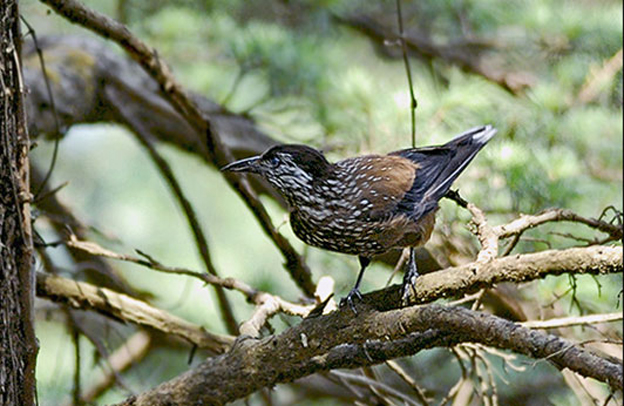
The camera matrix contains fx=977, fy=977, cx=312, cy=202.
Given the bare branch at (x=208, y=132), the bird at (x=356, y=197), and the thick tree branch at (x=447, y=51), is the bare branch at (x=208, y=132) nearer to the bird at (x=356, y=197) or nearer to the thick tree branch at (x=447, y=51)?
the bird at (x=356, y=197)

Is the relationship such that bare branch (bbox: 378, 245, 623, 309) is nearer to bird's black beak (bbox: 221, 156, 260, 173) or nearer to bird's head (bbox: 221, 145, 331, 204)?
bird's head (bbox: 221, 145, 331, 204)

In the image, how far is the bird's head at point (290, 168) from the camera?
9.14ft

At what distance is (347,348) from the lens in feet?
8.78

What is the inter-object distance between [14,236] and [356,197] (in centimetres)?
94

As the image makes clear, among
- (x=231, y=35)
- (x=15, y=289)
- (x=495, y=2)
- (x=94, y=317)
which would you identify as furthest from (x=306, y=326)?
(x=495, y=2)

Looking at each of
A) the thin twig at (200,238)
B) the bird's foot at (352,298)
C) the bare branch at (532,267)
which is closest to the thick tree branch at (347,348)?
the bird's foot at (352,298)

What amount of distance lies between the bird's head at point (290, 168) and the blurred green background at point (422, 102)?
0.62 metres

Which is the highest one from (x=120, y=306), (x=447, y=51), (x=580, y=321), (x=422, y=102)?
(x=447, y=51)

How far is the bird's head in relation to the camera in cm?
279

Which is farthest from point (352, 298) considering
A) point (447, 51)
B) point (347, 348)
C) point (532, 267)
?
point (447, 51)

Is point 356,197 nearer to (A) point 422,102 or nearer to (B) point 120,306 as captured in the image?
(B) point 120,306

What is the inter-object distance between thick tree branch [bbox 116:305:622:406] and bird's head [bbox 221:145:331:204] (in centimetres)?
47

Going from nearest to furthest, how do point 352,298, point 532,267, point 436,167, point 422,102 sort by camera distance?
1. point 532,267
2. point 352,298
3. point 436,167
4. point 422,102

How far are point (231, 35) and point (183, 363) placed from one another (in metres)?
1.62
